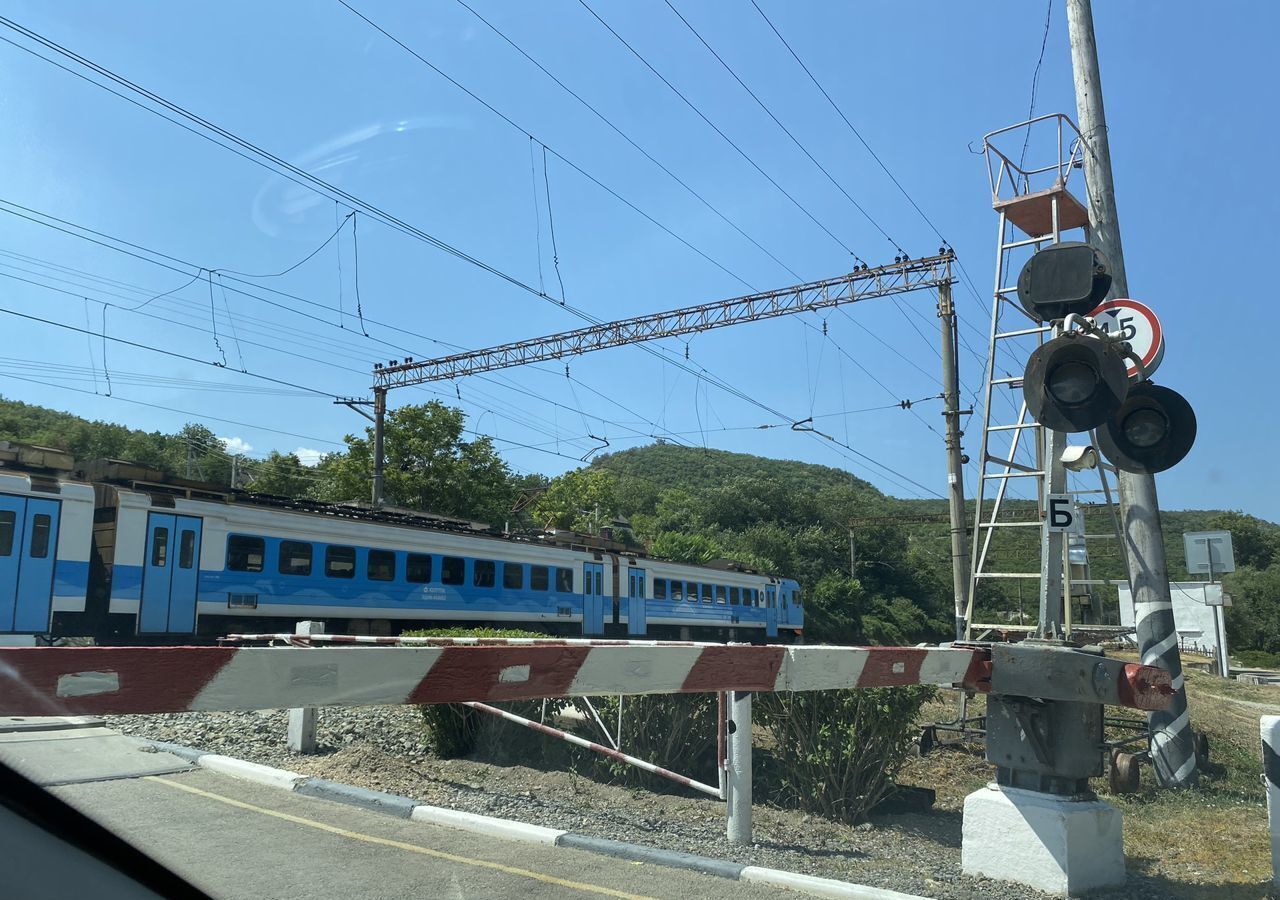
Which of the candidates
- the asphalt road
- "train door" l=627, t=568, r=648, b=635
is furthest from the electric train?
the asphalt road

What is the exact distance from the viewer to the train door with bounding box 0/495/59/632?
42.8 ft

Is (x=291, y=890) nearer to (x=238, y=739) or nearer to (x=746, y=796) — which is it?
(x=746, y=796)

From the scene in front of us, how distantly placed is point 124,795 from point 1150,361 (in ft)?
26.3

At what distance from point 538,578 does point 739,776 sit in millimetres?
17439

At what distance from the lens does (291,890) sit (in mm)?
4613

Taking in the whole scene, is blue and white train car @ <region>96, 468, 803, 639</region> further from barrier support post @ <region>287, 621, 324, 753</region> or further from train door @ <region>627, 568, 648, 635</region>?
barrier support post @ <region>287, 621, 324, 753</region>

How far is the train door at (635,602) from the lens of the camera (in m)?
27.0

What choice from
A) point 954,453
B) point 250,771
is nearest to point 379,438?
point 954,453

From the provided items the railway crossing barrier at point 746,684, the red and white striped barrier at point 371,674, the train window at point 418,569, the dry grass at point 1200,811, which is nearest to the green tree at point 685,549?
the train window at point 418,569

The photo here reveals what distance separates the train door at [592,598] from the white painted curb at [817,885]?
19.9 m

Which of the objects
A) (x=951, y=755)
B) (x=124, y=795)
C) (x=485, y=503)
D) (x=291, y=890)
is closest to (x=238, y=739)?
(x=124, y=795)

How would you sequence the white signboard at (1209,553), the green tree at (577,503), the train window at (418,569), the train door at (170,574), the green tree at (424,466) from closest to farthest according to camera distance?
the train door at (170,574) → the train window at (418,569) → the white signboard at (1209,553) → the green tree at (424,466) → the green tree at (577,503)

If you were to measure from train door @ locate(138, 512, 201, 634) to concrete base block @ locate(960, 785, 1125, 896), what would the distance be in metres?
13.3

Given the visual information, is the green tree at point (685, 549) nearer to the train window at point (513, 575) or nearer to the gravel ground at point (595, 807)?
the train window at point (513, 575)
